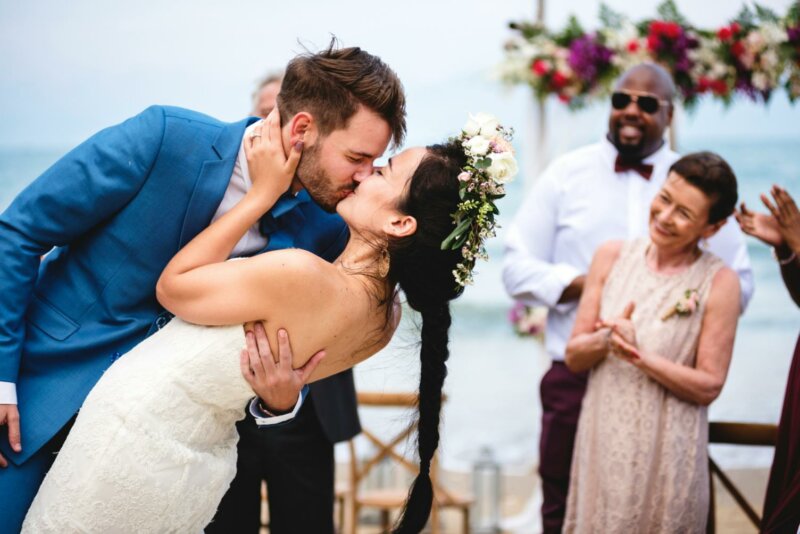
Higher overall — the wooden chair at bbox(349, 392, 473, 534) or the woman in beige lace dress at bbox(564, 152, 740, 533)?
the woman in beige lace dress at bbox(564, 152, 740, 533)

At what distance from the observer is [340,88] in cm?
268

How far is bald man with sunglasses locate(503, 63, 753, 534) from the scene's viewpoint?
4.34 m

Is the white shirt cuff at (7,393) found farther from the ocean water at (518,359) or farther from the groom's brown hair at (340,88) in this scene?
the ocean water at (518,359)

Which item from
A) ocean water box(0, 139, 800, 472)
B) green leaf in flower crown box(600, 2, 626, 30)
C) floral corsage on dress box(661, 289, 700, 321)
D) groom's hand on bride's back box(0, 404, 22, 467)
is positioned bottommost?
ocean water box(0, 139, 800, 472)

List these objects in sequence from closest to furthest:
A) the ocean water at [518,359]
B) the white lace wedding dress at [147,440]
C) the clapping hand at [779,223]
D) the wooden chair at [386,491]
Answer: the white lace wedding dress at [147,440], the clapping hand at [779,223], the wooden chair at [386,491], the ocean water at [518,359]

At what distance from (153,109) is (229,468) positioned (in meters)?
1.06

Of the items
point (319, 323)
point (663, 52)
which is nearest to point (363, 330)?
point (319, 323)

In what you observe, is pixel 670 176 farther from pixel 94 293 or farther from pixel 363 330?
pixel 94 293

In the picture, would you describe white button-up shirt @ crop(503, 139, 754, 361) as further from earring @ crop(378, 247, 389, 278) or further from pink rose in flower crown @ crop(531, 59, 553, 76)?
earring @ crop(378, 247, 389, 278)

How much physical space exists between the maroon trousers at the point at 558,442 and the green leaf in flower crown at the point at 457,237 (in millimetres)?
1908

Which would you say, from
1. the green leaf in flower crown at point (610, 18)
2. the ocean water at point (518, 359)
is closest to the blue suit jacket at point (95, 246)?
the green leaf in flower crown at point (610, 18)

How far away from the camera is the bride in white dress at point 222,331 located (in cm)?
238

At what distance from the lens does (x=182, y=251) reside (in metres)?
2.47

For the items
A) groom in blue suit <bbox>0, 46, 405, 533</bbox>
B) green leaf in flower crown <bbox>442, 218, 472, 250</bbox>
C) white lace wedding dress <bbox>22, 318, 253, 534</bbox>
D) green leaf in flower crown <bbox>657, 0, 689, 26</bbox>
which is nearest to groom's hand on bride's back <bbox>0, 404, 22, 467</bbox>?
groom in blue suit <bbox>0, 46, 405, 533</bbox>
